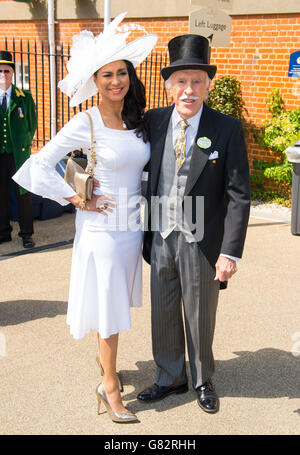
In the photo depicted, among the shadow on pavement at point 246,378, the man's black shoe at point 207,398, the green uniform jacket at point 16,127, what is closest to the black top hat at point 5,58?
the green uniform jacket at point 16,127

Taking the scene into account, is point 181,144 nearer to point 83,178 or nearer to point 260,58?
point 83,178

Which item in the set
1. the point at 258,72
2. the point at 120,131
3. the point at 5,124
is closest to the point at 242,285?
the point at 120,131

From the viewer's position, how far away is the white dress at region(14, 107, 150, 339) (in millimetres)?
2867

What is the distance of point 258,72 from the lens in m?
8.70

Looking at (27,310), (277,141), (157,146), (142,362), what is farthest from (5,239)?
(277,141)

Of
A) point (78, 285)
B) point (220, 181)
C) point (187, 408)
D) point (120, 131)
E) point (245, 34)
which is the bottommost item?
point (187, 408)

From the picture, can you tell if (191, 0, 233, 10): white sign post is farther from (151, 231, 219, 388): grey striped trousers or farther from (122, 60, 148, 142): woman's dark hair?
(151, 231, 219, 388): grey striped trousers

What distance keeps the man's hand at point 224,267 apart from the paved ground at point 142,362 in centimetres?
86

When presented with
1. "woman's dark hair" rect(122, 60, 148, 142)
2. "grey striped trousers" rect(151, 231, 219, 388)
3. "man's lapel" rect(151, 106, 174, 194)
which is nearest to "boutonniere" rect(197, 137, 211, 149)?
"man's lapel" rect(151, 106, 174, 194)

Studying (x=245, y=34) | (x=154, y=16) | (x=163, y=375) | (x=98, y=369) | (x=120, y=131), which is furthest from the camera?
(x=154, y=16)

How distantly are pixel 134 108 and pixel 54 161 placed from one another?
21.5 inches

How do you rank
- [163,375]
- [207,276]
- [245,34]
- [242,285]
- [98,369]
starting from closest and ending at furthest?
[207,276] → [163,375] → [98,369] → [242,285] → [245,34]

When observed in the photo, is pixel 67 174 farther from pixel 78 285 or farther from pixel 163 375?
pixel 163 375

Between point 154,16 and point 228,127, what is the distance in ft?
25.7
